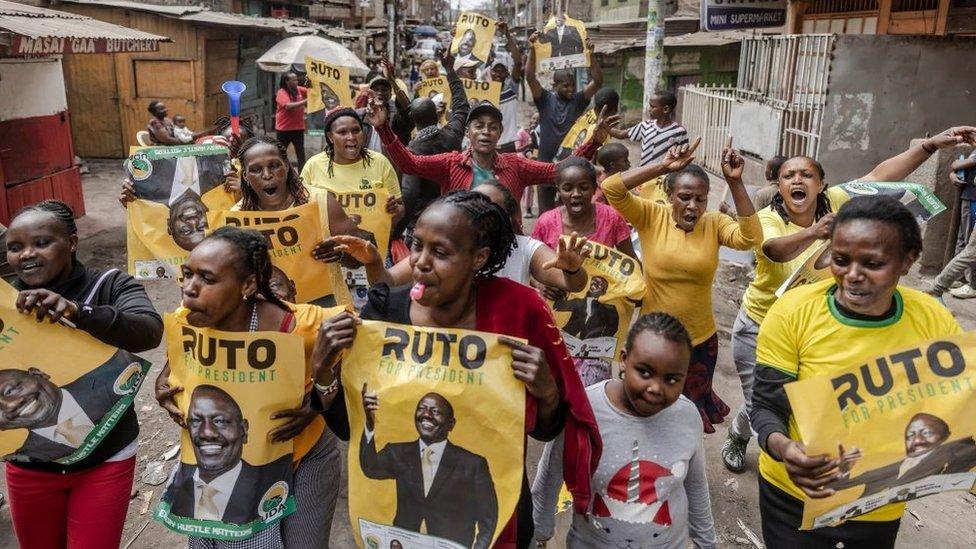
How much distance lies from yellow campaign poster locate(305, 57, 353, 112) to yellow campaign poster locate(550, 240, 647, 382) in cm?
482

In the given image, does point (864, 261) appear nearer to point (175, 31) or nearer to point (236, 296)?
point (236, 296)

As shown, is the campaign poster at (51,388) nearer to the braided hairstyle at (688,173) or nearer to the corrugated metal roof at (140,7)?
the braided hairstyle at (688,173)

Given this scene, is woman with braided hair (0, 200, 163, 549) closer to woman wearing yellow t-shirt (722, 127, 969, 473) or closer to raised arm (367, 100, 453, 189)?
raised arm (367, 100, 453, 189)

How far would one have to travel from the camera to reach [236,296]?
2.38 metres

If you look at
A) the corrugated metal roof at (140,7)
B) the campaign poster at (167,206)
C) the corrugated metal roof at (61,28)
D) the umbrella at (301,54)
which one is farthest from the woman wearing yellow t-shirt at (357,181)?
the corrugated metal roof at (140,7)

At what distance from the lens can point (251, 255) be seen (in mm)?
2430

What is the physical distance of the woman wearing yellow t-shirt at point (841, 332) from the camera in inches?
84.7

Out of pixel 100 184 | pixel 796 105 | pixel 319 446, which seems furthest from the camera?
pixel 100 184

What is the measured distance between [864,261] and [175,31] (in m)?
14.6

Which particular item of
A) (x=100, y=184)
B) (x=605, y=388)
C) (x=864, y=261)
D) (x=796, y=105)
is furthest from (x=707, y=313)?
(x=100, y=184)

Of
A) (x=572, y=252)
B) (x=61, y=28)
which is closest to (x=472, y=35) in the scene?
(x=61, y=28)

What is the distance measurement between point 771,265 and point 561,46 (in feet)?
16.6

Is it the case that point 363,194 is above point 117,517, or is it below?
above

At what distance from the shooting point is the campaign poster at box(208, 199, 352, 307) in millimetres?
3500
